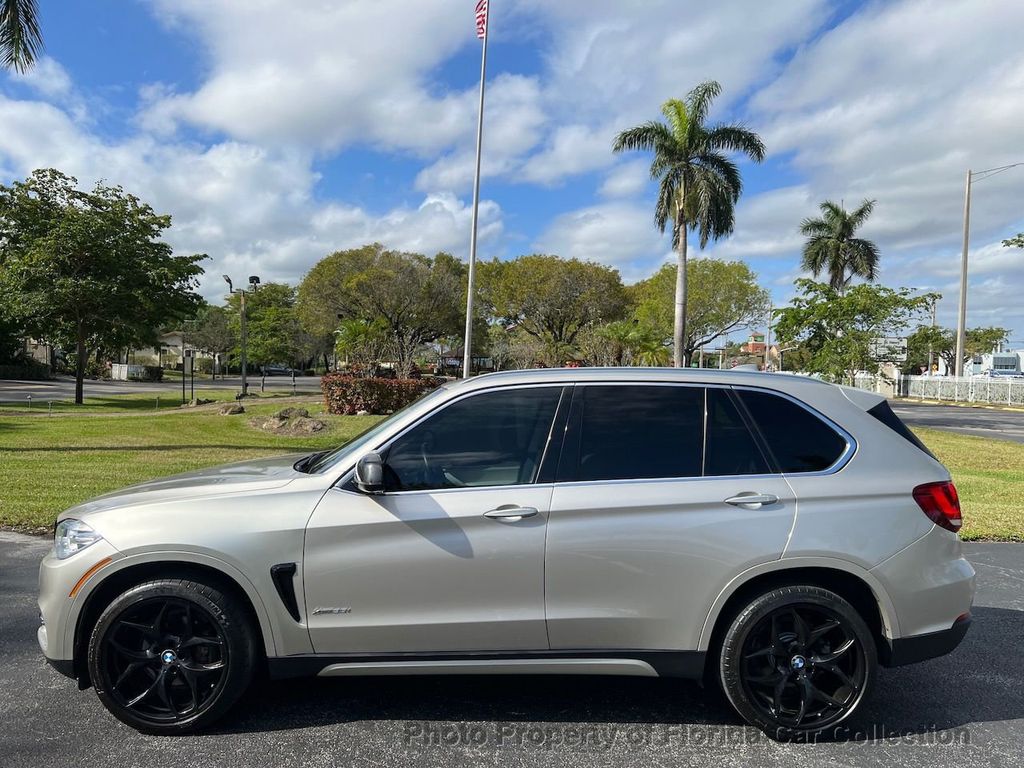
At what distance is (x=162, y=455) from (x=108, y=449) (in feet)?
4.69

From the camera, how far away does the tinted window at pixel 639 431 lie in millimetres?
3328

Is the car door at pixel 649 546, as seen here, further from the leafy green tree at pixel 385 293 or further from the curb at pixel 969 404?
the curb at pixel 969 404

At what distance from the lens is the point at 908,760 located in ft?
10.1

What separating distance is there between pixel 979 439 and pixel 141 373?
56.8 metres

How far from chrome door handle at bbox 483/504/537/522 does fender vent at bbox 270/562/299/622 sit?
926mm

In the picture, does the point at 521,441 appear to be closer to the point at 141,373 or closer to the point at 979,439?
the point at 979,439

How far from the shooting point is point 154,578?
323cm

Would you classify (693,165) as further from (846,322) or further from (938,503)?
(938,503)

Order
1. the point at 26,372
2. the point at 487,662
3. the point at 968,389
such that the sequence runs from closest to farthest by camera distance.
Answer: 1. the point at 487,662
2. the point at 968,389
3. the point at 26,372

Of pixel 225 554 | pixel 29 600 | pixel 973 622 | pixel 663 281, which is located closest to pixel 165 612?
pixel 225 554

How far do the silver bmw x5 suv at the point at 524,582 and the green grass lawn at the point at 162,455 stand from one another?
187 inches

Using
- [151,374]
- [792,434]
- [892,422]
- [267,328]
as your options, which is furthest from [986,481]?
[151,374]

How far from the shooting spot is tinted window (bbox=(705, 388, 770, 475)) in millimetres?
3354

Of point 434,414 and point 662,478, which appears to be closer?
point 662,478
